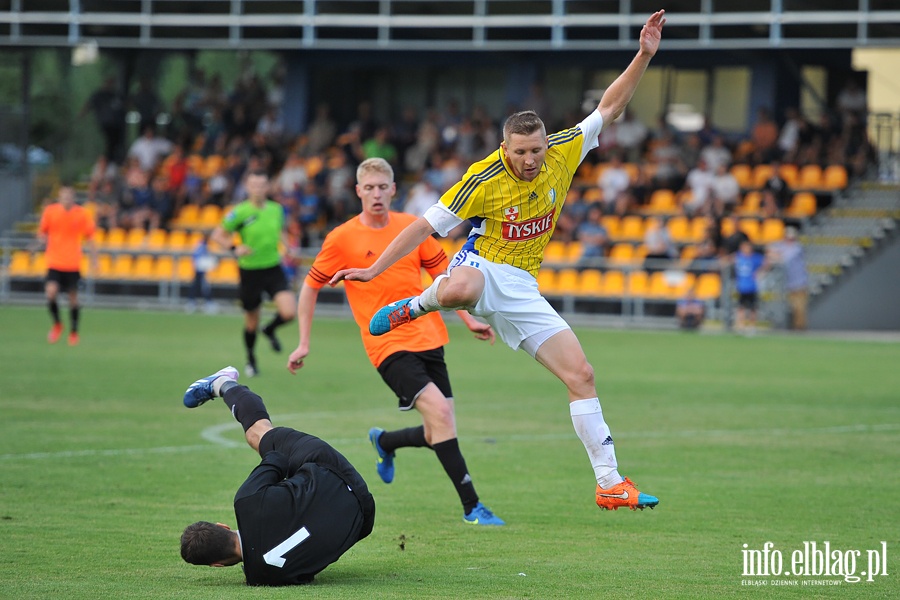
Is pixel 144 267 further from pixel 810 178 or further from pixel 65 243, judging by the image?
pixel 810 178

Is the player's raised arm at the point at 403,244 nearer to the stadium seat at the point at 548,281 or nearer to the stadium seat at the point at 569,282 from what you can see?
the stadium seat at the point at 569,282

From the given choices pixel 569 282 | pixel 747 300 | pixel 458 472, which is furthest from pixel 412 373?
pixel 569 282

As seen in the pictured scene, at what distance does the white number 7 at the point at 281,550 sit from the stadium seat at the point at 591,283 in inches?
869

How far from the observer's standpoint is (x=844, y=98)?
3062 centimetres

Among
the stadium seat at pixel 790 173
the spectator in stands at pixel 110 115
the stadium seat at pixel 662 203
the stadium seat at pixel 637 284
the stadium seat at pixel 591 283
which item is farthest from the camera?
the spectator in stands at pixel 110 115

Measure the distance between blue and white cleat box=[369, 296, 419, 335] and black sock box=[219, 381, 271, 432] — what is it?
82 cm

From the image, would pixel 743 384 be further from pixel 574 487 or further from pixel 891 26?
pixel 891 26

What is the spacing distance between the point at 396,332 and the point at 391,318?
1021 millimetres

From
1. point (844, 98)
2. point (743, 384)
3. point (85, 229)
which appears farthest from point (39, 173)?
point (743, 384)

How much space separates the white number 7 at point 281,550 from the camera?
20.0ft

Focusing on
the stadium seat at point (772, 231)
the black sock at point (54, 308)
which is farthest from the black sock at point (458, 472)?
the stadium seat at point (772, 231)

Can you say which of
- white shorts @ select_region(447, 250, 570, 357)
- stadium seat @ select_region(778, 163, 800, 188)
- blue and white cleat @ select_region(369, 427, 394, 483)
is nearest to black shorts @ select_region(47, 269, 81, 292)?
blue and white cleat @ select_region(369, 427, 394, 483)

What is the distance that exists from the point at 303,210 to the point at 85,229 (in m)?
11.9

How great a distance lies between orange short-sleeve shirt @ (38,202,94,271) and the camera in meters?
20.2
